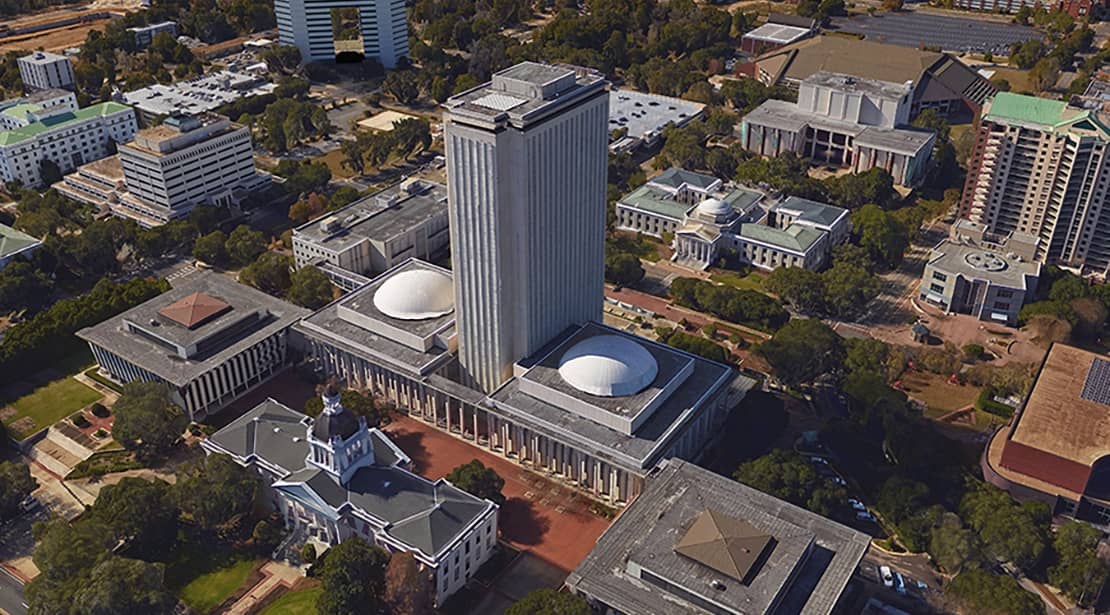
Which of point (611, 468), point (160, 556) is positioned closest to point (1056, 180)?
point (611, 468)

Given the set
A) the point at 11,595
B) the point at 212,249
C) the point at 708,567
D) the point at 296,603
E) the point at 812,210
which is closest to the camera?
the point at 708,567

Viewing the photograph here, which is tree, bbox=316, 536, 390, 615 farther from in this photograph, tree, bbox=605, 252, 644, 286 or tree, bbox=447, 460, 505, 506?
tree, bbox=605, 252, 644, 286

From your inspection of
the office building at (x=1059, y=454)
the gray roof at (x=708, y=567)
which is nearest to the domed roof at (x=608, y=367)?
the gray roof at (x=708, y=567)

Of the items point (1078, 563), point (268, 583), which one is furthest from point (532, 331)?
point (1078, 563)

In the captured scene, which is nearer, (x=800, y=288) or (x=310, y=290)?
(x=310, y=290)

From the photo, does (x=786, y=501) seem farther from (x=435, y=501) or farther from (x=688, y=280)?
(x=688, y=280)

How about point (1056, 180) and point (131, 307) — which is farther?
point (1056, 180)

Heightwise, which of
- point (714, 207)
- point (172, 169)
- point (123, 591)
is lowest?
point (123, 591)

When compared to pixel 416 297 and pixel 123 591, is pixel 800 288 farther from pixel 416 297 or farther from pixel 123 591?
pixel 123 591
